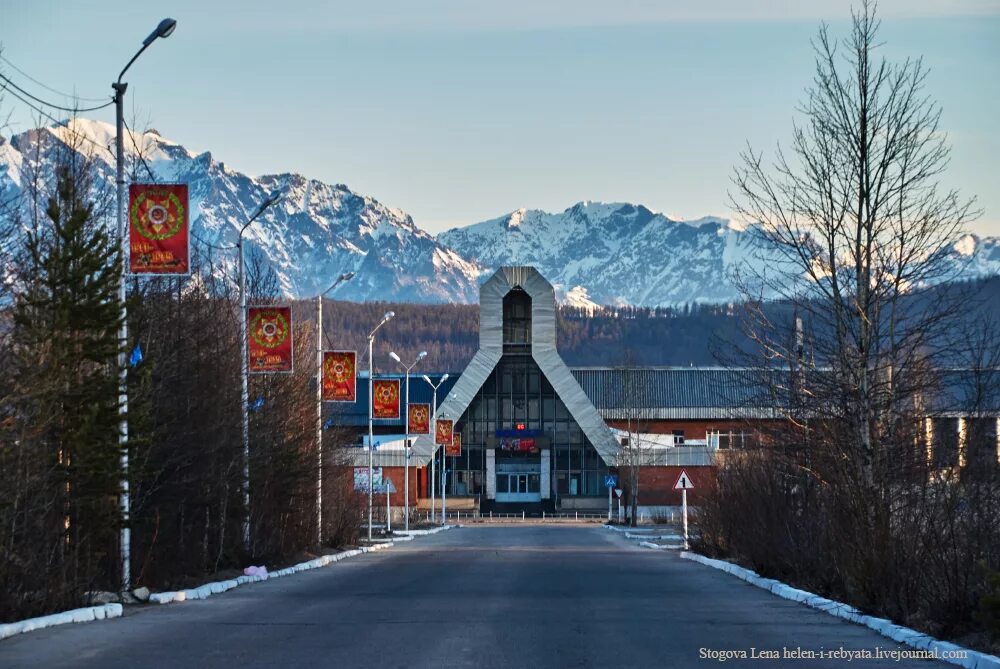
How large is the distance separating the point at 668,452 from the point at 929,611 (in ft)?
271

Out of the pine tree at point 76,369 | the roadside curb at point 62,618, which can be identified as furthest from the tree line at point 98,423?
the roadside curb at point 62,618

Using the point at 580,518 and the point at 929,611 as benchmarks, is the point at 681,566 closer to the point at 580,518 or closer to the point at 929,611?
the point at 929,611

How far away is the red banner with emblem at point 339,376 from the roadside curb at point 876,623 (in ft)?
48.9

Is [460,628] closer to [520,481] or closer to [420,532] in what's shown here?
[420,532]

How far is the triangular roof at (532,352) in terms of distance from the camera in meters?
107

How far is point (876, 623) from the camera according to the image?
1928cm

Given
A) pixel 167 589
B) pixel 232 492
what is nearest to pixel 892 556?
pixel 167 589

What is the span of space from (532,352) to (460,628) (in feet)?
296

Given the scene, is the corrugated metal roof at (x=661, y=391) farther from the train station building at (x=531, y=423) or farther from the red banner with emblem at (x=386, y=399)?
the red banner with emblem at (x=386, y=399)

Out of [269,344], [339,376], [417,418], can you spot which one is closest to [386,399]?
[339,376]

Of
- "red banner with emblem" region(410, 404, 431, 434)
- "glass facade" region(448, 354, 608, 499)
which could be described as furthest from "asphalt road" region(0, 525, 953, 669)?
"glass facade" region(448, 354, 608, 499)

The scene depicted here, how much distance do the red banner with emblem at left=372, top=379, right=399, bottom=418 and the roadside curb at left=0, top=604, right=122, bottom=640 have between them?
1206 inches

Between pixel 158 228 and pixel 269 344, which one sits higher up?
pixel 158 228

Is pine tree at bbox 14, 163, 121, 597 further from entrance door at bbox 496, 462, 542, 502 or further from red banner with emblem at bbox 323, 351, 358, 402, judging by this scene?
entrance door at bbox 496, 462, 542, 502
